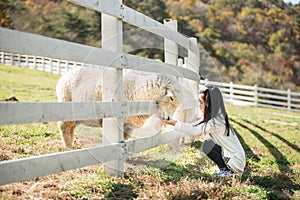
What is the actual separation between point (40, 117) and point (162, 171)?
165cm

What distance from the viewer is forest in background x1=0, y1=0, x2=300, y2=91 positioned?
28.2 m

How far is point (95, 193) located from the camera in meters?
2.57

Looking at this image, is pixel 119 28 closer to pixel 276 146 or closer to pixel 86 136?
pixel 86 136

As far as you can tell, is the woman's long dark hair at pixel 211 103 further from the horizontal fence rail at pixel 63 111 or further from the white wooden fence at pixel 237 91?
the white wooden fence at pixel 237 91

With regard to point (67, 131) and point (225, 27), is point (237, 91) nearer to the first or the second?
point (67, 131)

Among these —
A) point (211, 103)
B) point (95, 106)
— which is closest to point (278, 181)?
point (211, 103)

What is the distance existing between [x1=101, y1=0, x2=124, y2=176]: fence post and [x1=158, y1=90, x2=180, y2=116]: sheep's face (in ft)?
2.66

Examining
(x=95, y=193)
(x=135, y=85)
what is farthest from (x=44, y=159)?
(x=135, y=85)

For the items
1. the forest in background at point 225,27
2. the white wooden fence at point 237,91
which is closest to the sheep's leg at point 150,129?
the white wooden fence at point 237,91

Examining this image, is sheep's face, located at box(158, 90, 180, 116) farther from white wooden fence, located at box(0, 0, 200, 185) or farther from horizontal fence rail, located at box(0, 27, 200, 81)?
horizontal fence rail, located at box(0, 27, 200, 81)

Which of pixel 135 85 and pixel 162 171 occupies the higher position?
pixel 135 85

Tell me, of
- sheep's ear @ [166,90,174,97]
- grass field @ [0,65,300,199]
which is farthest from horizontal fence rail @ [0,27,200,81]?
grass field @ [0,65,300,199]

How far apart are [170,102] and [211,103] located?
0.44 meters

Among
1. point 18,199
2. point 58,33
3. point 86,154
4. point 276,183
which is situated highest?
point 58,33
